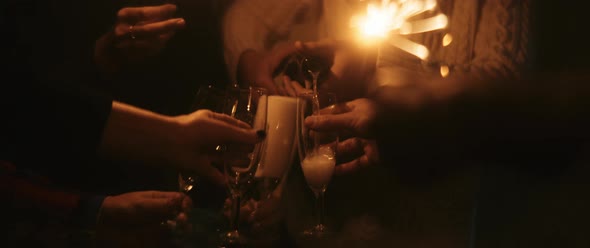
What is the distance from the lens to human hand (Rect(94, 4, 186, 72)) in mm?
1237

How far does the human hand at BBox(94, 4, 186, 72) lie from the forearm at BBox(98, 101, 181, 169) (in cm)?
24

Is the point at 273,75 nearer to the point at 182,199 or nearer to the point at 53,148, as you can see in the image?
the point at 182,199

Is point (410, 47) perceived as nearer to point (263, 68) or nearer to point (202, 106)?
point (263, 68)

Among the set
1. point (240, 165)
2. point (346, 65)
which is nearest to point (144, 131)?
point (240, 165)

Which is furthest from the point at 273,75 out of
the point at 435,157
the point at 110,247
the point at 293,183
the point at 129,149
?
the point at 110,247

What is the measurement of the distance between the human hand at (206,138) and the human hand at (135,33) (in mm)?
270

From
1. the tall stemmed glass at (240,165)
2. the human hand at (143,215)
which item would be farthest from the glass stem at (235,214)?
the human hand at (143,215)

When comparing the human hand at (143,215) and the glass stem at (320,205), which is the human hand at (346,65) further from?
the human hand at (143,215)

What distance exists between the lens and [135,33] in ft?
4.19

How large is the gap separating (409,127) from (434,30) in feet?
2.63

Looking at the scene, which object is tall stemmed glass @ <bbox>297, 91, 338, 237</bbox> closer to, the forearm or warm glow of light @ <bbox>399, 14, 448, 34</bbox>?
the forearm

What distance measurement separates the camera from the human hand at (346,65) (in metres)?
1.31

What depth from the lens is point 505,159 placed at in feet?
3.64

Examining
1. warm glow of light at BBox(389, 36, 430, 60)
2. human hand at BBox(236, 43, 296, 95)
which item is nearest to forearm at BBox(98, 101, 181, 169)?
human hand at BBox(236, 43, 296, 95)
